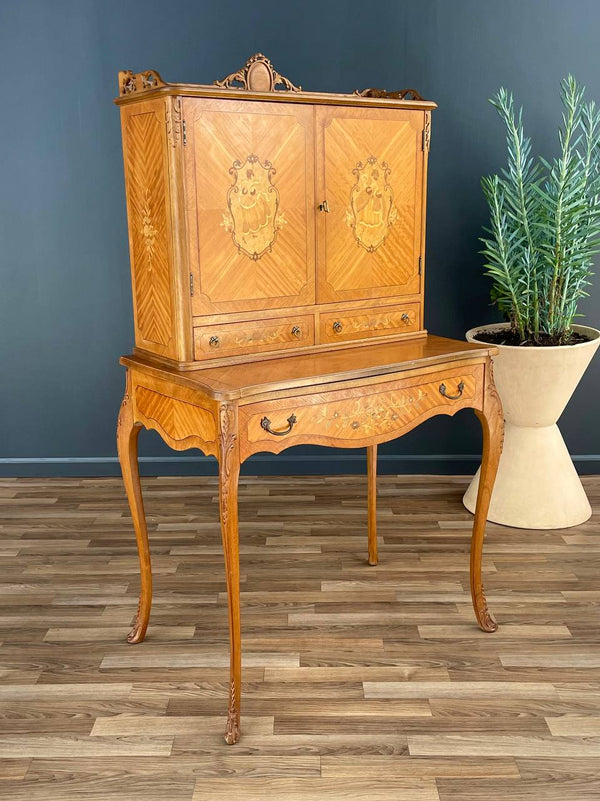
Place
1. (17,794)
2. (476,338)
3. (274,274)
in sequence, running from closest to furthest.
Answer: (17,794), (274,274), (476,338)

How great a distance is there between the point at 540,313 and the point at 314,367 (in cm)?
160

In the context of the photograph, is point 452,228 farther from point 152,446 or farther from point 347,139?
point 152,446

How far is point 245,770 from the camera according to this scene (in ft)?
6.61

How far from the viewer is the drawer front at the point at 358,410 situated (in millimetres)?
2092

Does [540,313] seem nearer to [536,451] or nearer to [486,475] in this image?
[536,451]

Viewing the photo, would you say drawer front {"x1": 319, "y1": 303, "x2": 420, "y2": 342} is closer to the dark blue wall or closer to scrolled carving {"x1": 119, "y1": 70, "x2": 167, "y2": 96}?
scrolled carving {"x1": 119, "y1": 70, "x2": 167, "y2": 96}

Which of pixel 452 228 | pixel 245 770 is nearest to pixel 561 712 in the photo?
pixel 245 770

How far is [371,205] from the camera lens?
8.20 feet

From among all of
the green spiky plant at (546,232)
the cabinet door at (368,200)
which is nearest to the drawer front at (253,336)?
the cabinet door at (368,200)

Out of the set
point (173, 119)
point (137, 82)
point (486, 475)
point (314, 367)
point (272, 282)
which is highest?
point (137, 82)

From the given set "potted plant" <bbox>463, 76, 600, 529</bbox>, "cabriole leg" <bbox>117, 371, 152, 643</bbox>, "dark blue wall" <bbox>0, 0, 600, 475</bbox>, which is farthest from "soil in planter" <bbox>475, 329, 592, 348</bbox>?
"cabriole leg" <bbox>117, 371, 152, 643</bbox>

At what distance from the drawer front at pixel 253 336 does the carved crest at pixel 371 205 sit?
0.32m

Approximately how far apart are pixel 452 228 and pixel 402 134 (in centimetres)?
139

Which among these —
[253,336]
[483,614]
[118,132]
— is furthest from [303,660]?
[118,132]
